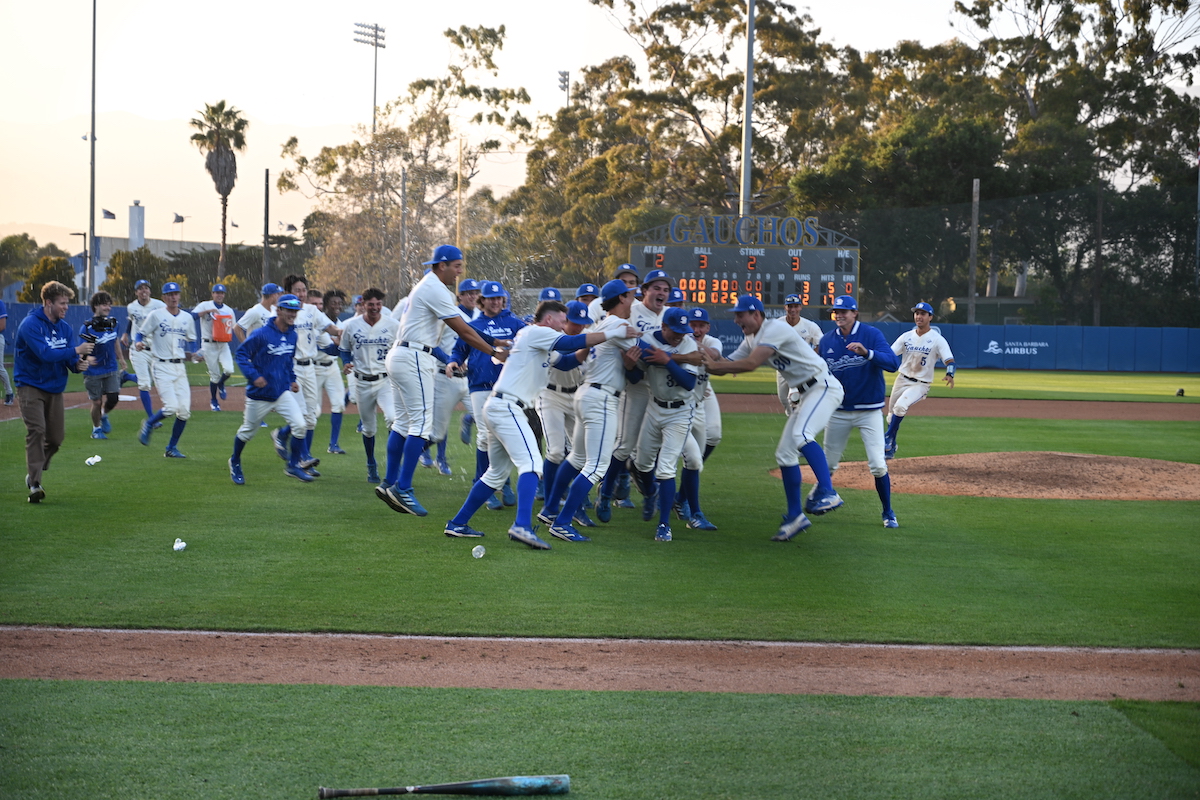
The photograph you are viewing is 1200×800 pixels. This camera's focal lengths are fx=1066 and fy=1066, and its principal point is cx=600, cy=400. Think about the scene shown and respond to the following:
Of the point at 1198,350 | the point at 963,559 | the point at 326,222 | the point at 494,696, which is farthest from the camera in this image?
the point at 326,222

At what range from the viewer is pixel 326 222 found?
57969 mm

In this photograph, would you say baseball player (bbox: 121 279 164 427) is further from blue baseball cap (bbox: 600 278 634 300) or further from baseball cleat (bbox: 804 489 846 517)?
baseball cleat (bbox: 804 489 846 517)

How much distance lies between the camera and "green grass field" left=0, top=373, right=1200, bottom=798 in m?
4.14

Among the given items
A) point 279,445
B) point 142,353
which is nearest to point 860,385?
point 279,445

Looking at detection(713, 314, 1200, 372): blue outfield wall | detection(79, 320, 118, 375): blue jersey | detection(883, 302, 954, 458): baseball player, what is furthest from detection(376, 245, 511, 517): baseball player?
detection(713, 314, 1200, 372): blue outfield wall

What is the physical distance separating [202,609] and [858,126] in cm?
5184

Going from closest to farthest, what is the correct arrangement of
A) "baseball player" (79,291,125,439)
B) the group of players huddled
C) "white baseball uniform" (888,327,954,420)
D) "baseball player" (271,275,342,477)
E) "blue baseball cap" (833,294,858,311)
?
the group of players huddled → "blue baseball cap" (833,294,858,311) → "baseball player" (79,291,125,439) → "baseball player" (271,275,342,477) → "white baseball uniform" (888,327,954,420)

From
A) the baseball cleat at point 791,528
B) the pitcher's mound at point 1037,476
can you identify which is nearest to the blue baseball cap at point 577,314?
the baseball cleat at point 791,528

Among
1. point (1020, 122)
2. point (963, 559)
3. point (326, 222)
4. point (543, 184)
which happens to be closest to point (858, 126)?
point (1020, 122)

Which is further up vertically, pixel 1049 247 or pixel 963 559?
pixel 1049 247

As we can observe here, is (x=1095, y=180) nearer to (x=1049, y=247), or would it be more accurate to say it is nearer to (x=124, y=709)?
(x=1049, y=247)

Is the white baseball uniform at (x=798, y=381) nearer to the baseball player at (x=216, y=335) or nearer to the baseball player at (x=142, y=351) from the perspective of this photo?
the baseball player at (x=142, y=351)

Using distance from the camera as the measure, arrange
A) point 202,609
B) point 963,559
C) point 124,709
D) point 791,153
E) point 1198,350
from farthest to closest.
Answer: point 791,153, point 1198,350, point 963,559, point 202,609, point 124,709

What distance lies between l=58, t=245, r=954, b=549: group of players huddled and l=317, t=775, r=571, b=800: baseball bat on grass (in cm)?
429
